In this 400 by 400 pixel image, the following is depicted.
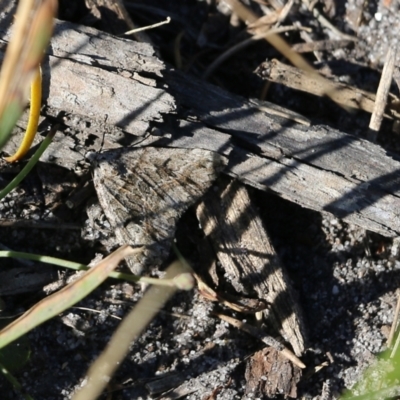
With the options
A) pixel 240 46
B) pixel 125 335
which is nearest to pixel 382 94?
pixel 240 46

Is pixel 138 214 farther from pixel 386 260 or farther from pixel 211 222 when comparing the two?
pixel 386 260

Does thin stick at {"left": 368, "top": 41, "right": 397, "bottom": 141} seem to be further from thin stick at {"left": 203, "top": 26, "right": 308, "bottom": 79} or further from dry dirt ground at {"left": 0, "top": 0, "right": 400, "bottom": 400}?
thin stick at {"left": 203, "top": 26, "right": 308, "bottom": 79}

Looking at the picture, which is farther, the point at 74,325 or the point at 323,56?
the point at 323,56

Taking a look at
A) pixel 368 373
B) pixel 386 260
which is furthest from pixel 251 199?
pixel 368 373

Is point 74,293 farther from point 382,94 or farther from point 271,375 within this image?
point 382,94

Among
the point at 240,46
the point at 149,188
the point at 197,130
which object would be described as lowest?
the point at 149,188

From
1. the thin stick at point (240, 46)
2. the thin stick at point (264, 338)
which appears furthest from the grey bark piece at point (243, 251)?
the thin stick at point (240, 46)

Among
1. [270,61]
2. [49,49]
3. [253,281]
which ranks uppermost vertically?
[270,61]
